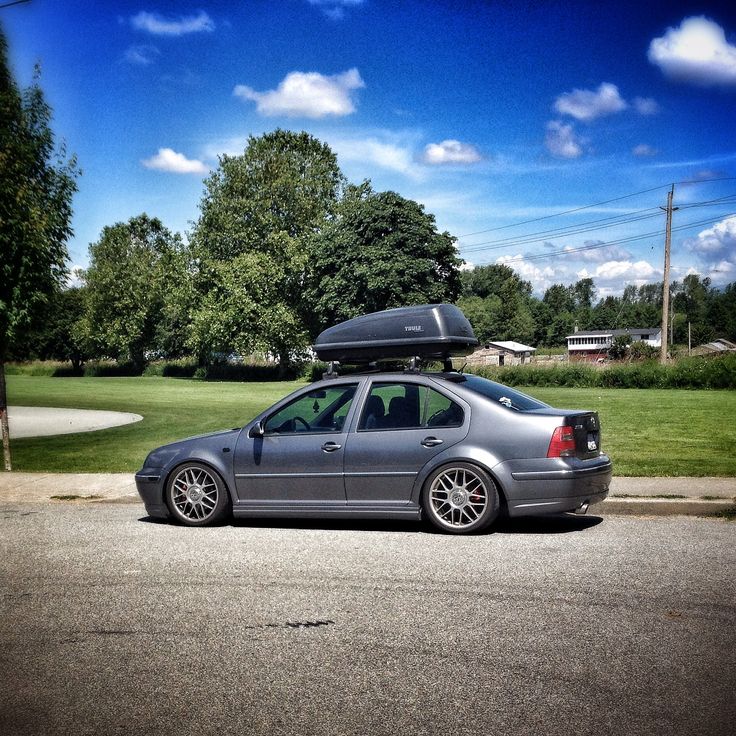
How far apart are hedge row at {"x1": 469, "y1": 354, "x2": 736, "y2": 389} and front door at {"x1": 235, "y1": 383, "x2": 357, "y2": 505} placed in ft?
115

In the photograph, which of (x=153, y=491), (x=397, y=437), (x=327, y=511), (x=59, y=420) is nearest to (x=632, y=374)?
(x=59, y=420)

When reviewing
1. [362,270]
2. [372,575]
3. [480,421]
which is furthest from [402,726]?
[362,270]

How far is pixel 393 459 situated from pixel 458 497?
2.27 feet

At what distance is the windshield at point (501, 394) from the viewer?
7812 mm

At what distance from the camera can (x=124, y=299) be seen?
76875mm

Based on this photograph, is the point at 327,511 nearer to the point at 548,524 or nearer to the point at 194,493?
the point at 194,493

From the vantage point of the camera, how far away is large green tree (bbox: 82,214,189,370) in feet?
249

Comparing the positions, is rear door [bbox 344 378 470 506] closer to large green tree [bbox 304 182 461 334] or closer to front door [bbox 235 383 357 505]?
front door [bbox 235 383 357 505]

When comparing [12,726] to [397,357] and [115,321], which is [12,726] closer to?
[397,357]

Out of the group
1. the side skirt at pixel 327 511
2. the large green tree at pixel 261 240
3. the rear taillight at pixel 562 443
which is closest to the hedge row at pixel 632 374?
the large green tree at pixel 261 240

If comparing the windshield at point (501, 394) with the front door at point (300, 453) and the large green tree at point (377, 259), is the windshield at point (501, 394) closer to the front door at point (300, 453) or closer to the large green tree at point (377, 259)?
the front door at point (300, 453)

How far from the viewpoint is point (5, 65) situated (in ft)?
59.6

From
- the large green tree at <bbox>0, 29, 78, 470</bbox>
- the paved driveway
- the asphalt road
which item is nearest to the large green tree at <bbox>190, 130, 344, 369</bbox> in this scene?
the paved driveway

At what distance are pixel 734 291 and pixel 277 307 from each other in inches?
4457
